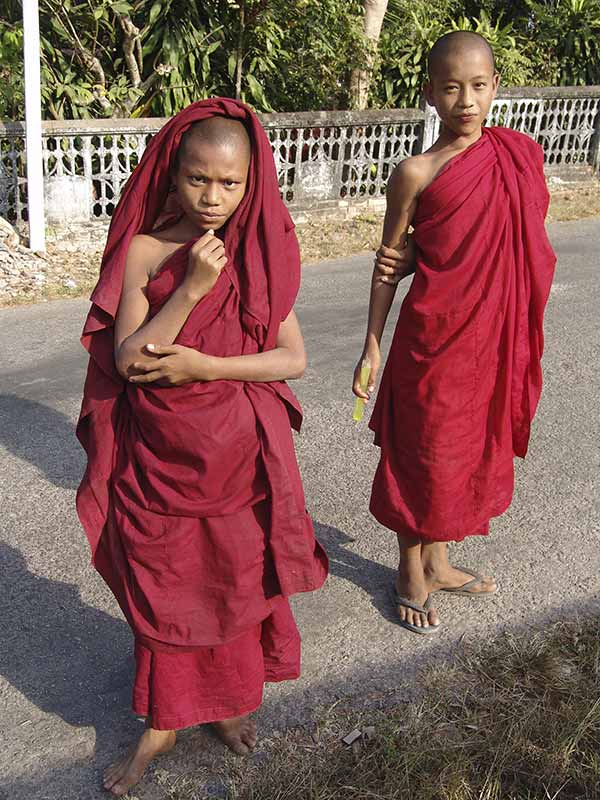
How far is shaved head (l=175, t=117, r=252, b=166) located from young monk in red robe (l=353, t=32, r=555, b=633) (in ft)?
2.77

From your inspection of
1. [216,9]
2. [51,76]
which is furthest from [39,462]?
[216,9]

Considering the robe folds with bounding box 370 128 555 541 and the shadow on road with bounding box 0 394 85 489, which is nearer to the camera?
the robe folds with bounding box 370 128 555 541

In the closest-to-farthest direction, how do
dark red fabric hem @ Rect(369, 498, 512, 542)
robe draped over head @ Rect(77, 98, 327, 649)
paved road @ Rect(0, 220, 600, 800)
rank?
robe draped over head @ Rect(77, 98, 327, 649) → paved road @ Rect(0, 220, 600, 800) → dark red fabric hem @ Rect(369, 498, 512, 542)

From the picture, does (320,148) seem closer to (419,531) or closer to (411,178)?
(411,178)

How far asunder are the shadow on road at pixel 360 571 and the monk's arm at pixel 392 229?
2.73 ft

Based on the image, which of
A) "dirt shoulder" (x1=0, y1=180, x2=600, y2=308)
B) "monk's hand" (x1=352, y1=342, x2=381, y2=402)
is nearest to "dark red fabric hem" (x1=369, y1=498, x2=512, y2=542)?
"monk's hand" (x1=352, y1=342, x2=381, y2=402)

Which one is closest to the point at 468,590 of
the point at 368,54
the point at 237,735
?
the point at 237,735

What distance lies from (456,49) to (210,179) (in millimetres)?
1079

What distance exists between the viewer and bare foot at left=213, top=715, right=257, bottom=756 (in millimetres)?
2625

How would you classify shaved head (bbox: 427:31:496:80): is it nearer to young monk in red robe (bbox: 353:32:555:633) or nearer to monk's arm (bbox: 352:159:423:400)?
young monk in red robe (bbox: 353:32:555:633)

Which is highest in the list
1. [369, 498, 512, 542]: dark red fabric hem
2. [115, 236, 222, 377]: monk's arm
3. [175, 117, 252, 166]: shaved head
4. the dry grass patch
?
[175, 117, 252, 166]: shaved head

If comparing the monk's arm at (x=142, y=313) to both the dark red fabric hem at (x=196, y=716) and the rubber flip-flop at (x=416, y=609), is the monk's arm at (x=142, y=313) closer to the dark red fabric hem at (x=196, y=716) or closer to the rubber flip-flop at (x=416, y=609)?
the dark red fabric hem at (x=196, y=716)

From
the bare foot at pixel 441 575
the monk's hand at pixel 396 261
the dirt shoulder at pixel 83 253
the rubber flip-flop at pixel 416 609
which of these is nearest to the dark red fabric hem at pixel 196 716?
the rubber flip-flop at pixel 416 609

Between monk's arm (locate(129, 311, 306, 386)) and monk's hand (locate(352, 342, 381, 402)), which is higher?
monk's arm (locate(129, 311, 306, 386))
